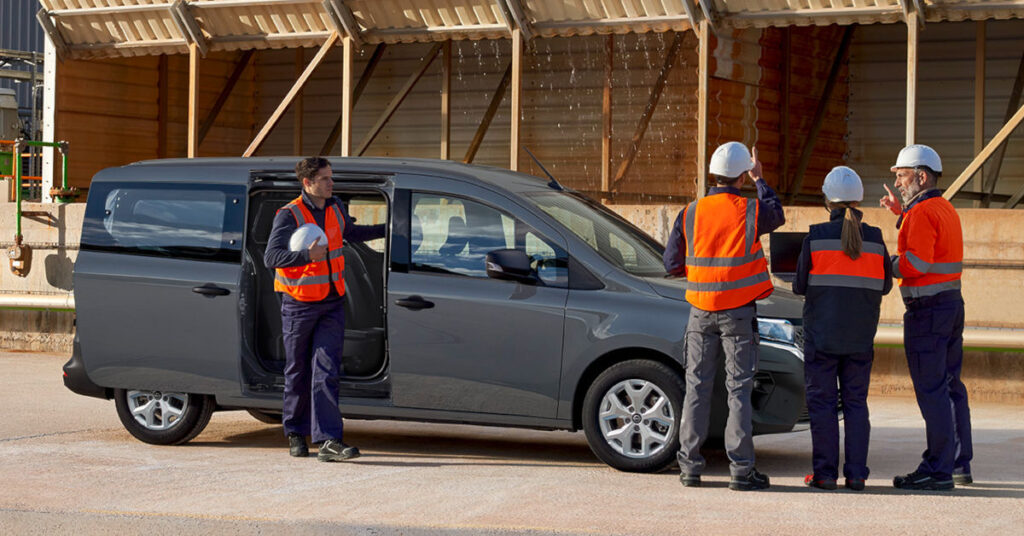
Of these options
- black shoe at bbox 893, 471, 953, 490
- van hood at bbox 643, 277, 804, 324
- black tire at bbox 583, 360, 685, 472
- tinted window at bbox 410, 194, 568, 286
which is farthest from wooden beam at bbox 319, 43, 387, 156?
black shoe at bbox 893, 471, 953, 490

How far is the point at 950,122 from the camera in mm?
20828

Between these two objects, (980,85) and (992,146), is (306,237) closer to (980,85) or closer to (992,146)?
(992,146)

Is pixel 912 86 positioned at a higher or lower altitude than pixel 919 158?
higher

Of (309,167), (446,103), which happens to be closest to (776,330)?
(309,167)

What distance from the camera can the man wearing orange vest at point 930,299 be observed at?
8.31 m

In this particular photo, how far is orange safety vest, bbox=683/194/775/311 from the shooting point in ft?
26.8

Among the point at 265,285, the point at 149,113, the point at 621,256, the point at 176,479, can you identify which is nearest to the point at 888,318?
the point at 621,256

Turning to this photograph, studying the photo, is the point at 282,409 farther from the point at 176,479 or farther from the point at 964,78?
the point at 964,78

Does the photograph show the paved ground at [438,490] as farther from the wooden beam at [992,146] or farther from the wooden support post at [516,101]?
the wooden support post at [516,101]

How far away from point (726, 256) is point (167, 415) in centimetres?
392

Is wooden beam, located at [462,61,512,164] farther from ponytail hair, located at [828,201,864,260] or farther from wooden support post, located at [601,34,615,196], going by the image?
ponytail hair, located at [828,201,864,260]

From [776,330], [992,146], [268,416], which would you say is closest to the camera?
[776,330]

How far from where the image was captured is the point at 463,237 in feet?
30.3

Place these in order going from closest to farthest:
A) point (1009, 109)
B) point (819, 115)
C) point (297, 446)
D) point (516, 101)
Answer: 1. point (297, 446)
2. point (516, 101)
3. point (1009, 109)
4. point (819, 115)
